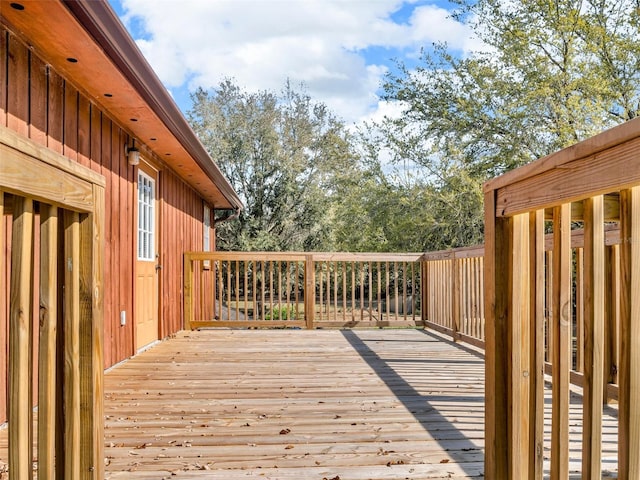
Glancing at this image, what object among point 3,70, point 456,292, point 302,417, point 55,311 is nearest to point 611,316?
point 302,417

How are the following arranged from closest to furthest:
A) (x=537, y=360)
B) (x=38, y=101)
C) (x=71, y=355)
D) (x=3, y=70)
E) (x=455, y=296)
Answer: (x=71, y=355) → (x=537, y=360) → (x=3, y=70) → (x=38, y=101) → (x=455, y=296)

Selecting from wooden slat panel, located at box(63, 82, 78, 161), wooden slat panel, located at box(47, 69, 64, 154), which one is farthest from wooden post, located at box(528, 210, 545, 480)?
wooden slat panel, located at box(63, 82, 78, 161)

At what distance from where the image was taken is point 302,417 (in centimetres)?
265

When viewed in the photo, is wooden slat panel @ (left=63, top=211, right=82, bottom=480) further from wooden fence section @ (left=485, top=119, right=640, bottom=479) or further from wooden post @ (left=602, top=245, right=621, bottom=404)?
wooden post @ (left=602, top=245, right=621, bottom=404)

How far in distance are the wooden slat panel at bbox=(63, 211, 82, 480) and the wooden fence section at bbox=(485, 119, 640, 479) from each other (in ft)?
4.29

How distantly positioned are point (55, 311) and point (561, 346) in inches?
54.6

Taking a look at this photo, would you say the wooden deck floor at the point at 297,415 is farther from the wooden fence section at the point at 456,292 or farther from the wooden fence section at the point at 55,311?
the wooden fence section at the point at 55,311

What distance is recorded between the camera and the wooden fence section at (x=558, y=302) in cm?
108

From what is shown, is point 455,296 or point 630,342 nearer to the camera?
point 630,342

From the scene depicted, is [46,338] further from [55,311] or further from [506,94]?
[506,94]

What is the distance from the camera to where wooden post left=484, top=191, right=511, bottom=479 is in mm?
1587

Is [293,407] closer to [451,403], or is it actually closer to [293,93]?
[451,403]

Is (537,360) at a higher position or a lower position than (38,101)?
lower

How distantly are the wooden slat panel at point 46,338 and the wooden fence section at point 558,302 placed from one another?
1.33 meters
